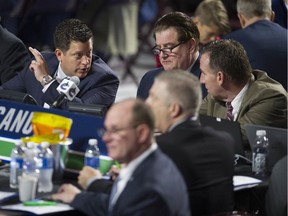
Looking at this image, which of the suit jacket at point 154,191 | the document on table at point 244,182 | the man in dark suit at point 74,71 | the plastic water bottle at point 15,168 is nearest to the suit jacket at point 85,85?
the man in dark suit at point 74,71

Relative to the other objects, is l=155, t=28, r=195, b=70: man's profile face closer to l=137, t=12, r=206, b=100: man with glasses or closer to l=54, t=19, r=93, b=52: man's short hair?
l=137, t=12, r=206, b=100: man with glasses

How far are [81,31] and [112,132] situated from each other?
68.4 inches

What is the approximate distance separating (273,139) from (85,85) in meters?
1.34

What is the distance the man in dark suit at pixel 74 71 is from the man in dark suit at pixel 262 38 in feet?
4.29

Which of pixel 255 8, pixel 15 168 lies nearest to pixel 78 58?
pixel 15 168

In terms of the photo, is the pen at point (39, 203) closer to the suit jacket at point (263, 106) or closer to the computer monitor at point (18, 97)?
the computer monitor at point (18, 97)

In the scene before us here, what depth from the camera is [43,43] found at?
10375 millimetres

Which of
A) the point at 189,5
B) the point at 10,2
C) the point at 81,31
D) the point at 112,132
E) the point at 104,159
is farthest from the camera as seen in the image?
the point at 189,5

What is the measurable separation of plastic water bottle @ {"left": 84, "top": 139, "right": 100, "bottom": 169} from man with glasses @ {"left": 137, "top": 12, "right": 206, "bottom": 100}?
3.98 ft

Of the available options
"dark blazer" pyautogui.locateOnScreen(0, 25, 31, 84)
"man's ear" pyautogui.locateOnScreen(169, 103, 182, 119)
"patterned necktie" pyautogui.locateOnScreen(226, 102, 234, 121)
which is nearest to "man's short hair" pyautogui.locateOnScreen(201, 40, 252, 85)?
"patterned necktie" pyautogui.locateOnScreen(226, 102, 234, 121)

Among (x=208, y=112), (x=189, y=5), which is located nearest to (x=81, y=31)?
(x=208, y=112)

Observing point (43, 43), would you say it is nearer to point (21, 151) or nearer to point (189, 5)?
point (189, 5)

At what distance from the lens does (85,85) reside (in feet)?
19.5

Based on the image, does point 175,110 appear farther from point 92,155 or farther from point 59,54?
point 59,54
